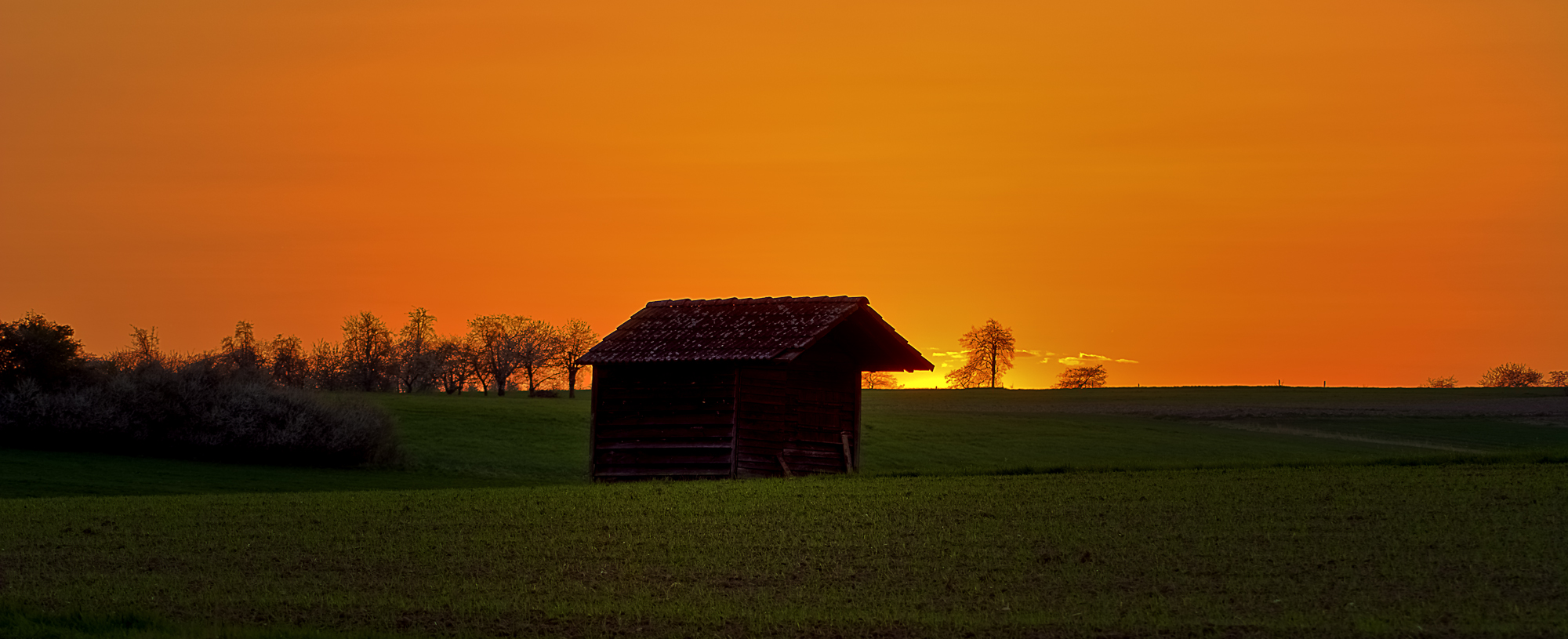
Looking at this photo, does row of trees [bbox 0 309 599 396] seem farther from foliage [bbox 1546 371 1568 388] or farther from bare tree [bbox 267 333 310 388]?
foliage [bbox 1546 371 1568 388]

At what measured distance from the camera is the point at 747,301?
4038 cm

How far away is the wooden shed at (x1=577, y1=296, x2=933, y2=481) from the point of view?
36531 millimetres

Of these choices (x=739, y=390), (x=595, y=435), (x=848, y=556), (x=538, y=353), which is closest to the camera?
(x=848, y=556)

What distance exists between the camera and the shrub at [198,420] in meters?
48.3

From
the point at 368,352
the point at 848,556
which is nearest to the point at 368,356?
the point at 368,352

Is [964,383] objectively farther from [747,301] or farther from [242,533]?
[242,533]

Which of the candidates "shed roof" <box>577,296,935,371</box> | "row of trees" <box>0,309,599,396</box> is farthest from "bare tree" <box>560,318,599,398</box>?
"shed roof" <box>577,296,935,371</box>

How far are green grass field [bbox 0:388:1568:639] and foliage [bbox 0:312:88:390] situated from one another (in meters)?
13.0

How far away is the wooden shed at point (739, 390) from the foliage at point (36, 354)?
24361 millimetres

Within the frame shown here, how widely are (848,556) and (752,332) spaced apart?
1810 centimetres

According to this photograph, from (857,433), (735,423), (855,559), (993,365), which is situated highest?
(993,365)

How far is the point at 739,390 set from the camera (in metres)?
36.5

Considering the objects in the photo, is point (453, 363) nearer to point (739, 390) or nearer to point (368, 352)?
point (368, 352)

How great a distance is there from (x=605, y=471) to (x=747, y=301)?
6.57 m
